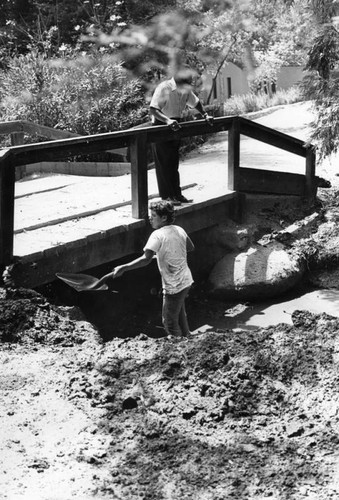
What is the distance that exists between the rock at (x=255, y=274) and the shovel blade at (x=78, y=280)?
2.73m

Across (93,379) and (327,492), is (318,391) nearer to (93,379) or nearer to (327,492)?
(327,492)

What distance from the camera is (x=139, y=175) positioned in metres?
9.36

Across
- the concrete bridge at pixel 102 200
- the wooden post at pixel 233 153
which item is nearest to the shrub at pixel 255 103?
the concrete bridge at pixel 102 200

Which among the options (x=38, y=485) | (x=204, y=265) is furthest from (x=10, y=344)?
(x=204, y=265)

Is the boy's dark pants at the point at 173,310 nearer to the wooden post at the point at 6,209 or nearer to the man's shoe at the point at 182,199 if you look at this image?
the wooden post at the point at 6,209

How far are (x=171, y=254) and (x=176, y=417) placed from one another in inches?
91.3

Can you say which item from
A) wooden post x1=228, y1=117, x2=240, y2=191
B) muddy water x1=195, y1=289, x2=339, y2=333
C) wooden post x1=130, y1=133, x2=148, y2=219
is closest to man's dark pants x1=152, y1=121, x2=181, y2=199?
wooden post x1=130, y1=133, x2=148, y2=219

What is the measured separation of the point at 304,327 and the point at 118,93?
36.3 feet

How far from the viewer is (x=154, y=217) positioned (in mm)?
7602

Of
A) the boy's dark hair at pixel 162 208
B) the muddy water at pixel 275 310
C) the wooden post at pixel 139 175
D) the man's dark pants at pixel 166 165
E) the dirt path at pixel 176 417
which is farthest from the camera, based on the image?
the man's dark pants at pixel 166 165

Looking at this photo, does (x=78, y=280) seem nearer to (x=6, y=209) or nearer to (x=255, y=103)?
(x=6, y=209)

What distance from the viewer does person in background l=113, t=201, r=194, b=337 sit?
25.0ft

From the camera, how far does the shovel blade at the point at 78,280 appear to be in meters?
7.91

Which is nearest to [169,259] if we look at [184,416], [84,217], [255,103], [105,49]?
[84,217]
